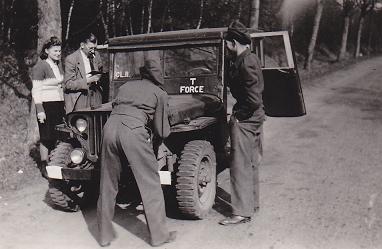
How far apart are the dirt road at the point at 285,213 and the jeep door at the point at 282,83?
89 cm

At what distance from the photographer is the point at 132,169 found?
434 centimetres

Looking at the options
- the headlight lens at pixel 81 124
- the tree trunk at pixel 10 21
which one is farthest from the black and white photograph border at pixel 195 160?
the tree trunk at pixel 10 21

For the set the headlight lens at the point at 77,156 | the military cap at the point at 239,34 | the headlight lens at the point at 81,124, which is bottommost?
the headlight lens at the point at 77,156

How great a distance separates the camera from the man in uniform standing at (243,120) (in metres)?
5.06

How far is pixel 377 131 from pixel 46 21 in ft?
22.1

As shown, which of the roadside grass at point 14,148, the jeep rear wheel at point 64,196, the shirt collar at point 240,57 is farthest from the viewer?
the roadside grass at point 14,148

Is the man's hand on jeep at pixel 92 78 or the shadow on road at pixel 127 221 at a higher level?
the man's hand on jeep at pixel 92 78

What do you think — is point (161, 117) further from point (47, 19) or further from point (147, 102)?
point (47, 19)

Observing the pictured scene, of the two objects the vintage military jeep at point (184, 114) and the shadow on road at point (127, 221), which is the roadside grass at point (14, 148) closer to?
the vintage military jeep at point (184, 114)

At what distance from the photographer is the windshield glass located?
6023 mm

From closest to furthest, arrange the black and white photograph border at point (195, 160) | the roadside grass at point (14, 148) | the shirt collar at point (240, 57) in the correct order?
1. the black and white photograph border at point (195, 160)
2. the shirt collar at point (240, 57)
3. the roadside grass at point (14, 148)

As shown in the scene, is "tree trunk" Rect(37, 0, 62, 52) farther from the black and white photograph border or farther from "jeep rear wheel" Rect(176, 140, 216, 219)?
"jeep rear wheel" Rect(176, 140, 216, 219)

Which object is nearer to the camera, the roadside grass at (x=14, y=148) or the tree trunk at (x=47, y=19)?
the roadside grass at (x=14, y=148)

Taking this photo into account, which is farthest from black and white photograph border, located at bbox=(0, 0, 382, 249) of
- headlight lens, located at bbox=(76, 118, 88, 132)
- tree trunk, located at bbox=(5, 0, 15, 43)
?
tree trunk, located at bbox=(5, 0, 15, 43)
